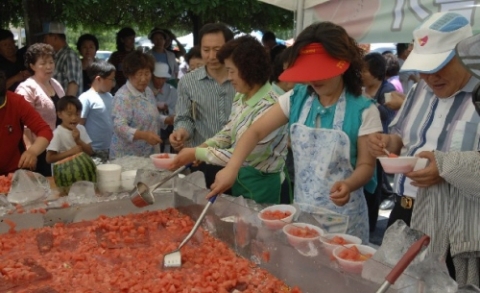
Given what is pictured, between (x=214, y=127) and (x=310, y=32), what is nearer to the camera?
(x=310, y=32)

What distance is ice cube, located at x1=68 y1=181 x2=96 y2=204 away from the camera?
2.47m

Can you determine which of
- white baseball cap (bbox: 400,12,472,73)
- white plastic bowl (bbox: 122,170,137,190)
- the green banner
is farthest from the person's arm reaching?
white baseball cap (bbox: 400,12,472,73)

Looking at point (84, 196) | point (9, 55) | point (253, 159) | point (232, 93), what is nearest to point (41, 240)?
point (84, 196)

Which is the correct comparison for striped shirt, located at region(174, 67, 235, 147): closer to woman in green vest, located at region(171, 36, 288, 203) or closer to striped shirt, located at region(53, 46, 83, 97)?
woman in green vest, located at region(171, 36, 288, 203)

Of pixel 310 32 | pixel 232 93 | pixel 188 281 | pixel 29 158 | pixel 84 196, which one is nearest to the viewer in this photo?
pixel 188 281

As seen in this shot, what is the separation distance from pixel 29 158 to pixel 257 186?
1.42m

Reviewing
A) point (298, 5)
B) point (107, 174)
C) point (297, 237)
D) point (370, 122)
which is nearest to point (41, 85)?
point (107, 174)

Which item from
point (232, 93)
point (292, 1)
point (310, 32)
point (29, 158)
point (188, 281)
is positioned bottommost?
point (188, 281)

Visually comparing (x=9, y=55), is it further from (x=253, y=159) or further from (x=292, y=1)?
(x=253, y=159)

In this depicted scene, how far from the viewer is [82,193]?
2.54 meters

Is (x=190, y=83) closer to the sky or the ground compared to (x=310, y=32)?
closer to the ground

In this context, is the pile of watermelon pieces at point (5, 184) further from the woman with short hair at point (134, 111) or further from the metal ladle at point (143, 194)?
the woman with short hair at point (134, 111)

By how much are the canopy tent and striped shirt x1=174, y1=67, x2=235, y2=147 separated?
3.20ft

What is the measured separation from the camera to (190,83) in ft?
11.2
